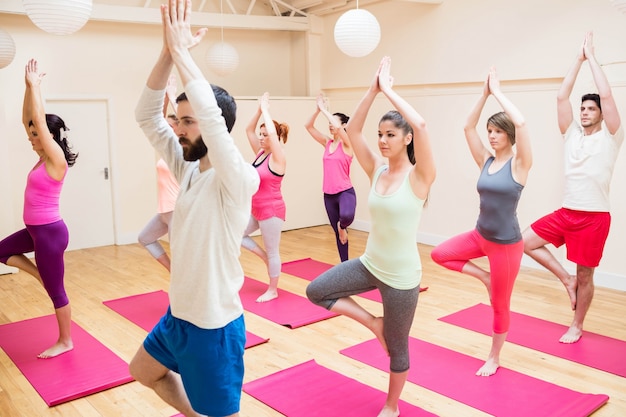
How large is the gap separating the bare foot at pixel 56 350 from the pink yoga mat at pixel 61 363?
0.03m

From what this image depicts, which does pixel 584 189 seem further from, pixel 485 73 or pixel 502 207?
pixel 485 73

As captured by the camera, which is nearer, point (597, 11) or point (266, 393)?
point (266, 393)

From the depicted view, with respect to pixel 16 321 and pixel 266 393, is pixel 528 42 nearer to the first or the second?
pixel 266 393

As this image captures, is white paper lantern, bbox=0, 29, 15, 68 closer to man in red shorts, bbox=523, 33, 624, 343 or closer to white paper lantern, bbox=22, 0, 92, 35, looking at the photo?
white paper lantern, bbox=22, 0, 92, 35

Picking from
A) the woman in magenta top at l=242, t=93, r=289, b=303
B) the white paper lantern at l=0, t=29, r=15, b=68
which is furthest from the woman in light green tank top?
the white paper lantern at l=0, t=29, r=15, b=68

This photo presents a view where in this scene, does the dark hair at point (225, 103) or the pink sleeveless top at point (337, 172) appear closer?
the dark hair at point (225, 103)

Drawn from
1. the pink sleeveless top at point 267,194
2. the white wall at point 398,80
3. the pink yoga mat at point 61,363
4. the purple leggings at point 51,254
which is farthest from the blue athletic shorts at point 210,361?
the white wall at point 398,80

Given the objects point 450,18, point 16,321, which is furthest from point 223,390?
point 450,18

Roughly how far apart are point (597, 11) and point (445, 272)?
8.72 feet

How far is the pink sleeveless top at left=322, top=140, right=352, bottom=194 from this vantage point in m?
5.02

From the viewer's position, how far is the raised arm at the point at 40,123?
3.13m

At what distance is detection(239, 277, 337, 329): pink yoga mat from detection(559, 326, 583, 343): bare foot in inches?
62.0

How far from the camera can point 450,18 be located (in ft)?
20.9

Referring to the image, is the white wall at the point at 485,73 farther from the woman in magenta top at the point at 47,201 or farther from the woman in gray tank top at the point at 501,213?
the woman in magenta top at the point at 47,201
